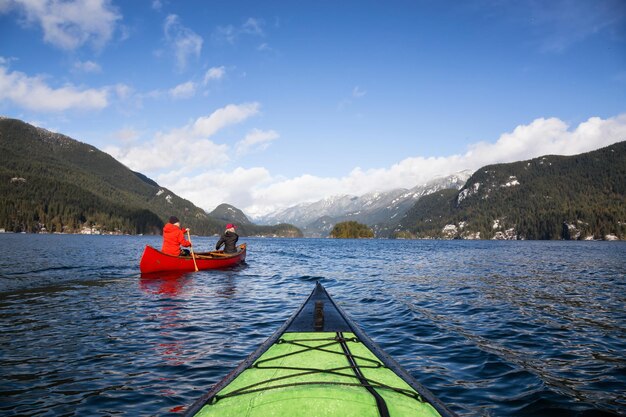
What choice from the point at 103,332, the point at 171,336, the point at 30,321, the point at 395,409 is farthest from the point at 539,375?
the point at 30,321

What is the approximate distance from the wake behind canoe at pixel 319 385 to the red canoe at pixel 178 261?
60.8ft

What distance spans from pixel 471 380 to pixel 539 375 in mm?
1763

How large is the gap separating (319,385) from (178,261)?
74.4ft

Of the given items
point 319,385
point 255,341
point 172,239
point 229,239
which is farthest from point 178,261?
point 319,385

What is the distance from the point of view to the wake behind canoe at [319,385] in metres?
4.03

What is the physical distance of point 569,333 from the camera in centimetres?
1218

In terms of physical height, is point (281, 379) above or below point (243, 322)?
above

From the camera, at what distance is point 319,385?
4613 mm

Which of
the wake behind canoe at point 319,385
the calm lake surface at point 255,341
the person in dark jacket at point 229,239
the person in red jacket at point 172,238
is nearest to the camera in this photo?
the wake behind canoe at point 319,385

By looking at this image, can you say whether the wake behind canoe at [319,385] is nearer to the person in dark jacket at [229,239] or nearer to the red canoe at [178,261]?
the red canoe at [178,261]

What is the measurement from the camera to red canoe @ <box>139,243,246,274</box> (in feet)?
76.6

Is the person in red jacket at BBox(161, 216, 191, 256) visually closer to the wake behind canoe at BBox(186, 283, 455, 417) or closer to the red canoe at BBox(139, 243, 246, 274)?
the red canoe at BBox(139, 243, 246, 274)

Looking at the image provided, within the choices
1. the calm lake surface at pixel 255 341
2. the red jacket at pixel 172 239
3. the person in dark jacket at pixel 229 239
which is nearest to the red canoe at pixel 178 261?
the person in dark jacket at pixel 229 239

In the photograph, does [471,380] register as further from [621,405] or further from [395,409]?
[395,409]
